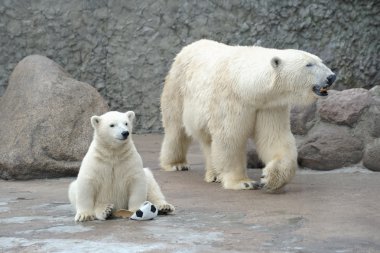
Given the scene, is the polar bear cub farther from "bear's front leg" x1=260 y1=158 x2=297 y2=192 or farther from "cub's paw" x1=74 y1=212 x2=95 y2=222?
"bear's front leg" x1=260 y1=158 x2=297 y2=192

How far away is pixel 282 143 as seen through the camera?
6.39 metres

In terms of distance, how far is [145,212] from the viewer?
16.3 feet

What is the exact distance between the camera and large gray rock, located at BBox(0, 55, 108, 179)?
7.52 m

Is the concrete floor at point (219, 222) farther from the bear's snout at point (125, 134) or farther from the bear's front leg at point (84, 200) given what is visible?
the bear's snout at point (125, 134)

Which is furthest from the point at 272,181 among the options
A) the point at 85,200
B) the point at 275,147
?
the point at 85,200

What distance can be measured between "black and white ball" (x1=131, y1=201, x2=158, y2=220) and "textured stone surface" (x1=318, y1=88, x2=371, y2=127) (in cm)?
303

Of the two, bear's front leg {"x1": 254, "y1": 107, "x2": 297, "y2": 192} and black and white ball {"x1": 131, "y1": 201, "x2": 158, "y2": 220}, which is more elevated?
bear's front leg {"x1": 254, "y1": 107, "x2": 297, "y2": 192}

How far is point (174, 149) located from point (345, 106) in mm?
1780

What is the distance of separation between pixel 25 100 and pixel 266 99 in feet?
9.33

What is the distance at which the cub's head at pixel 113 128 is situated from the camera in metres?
5.05

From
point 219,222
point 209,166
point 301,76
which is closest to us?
point 219,222

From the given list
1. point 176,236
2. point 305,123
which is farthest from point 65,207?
point 305,123

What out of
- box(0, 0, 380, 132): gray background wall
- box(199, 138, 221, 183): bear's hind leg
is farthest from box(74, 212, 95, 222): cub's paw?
box(0, 0, 380, 132): gray background wall

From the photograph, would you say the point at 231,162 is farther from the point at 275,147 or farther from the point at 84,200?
the point at 84,200
